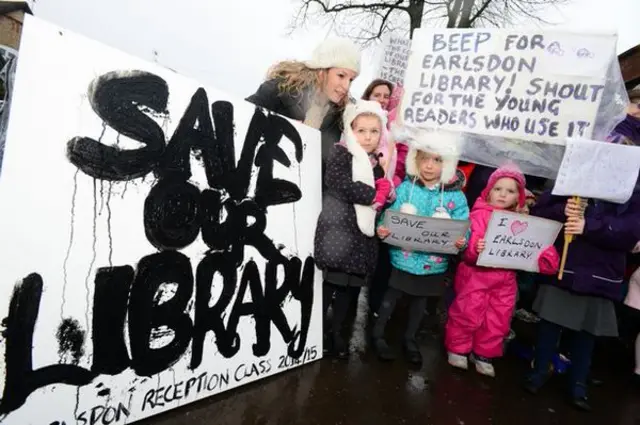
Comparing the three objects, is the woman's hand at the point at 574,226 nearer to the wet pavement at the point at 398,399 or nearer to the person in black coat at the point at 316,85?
the wet pavement at the point at 398,399

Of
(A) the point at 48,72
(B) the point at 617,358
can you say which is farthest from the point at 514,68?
(B) the point at 617,358

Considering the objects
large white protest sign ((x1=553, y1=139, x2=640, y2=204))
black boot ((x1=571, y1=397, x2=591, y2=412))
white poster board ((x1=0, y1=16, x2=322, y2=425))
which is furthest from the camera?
A: black boot ((x1=571, y1=397, x2=591, y2=412))

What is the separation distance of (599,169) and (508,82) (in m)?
0.75

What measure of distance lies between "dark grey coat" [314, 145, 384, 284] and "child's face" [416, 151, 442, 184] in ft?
1.65

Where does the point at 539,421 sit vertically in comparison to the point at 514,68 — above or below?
below

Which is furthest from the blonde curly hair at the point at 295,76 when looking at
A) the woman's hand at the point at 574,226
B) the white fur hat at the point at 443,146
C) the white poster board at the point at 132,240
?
the woman's hand at the point at 574,226

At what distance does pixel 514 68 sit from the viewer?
96.8 inches

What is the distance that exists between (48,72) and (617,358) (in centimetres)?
451

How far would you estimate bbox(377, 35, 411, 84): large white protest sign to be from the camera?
16.1 feet

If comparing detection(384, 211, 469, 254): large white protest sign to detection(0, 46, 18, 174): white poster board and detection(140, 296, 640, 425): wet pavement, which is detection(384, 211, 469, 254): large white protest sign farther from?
detection(0, 46, 18, 174): white poster board

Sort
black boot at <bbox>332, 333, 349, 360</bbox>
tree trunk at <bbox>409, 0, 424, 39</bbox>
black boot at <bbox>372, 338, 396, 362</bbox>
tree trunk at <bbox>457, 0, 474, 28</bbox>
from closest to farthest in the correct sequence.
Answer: black boot at <bbox>332, 333, 349, 360</bbox> → black boot at <bbox>372, 338, 396, 362</bbox> → tree trunk at <bbox>457, 0, 474, 28</bbox> → tree trunk at <bbox>409, 0, 424, 39</bbox>

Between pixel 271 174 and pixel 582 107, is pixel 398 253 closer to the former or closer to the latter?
pixel 271 174

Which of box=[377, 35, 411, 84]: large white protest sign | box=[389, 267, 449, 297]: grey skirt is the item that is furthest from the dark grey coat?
box=[377, 35, 411, 84]: large white protest sign

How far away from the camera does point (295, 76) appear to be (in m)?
2.63
